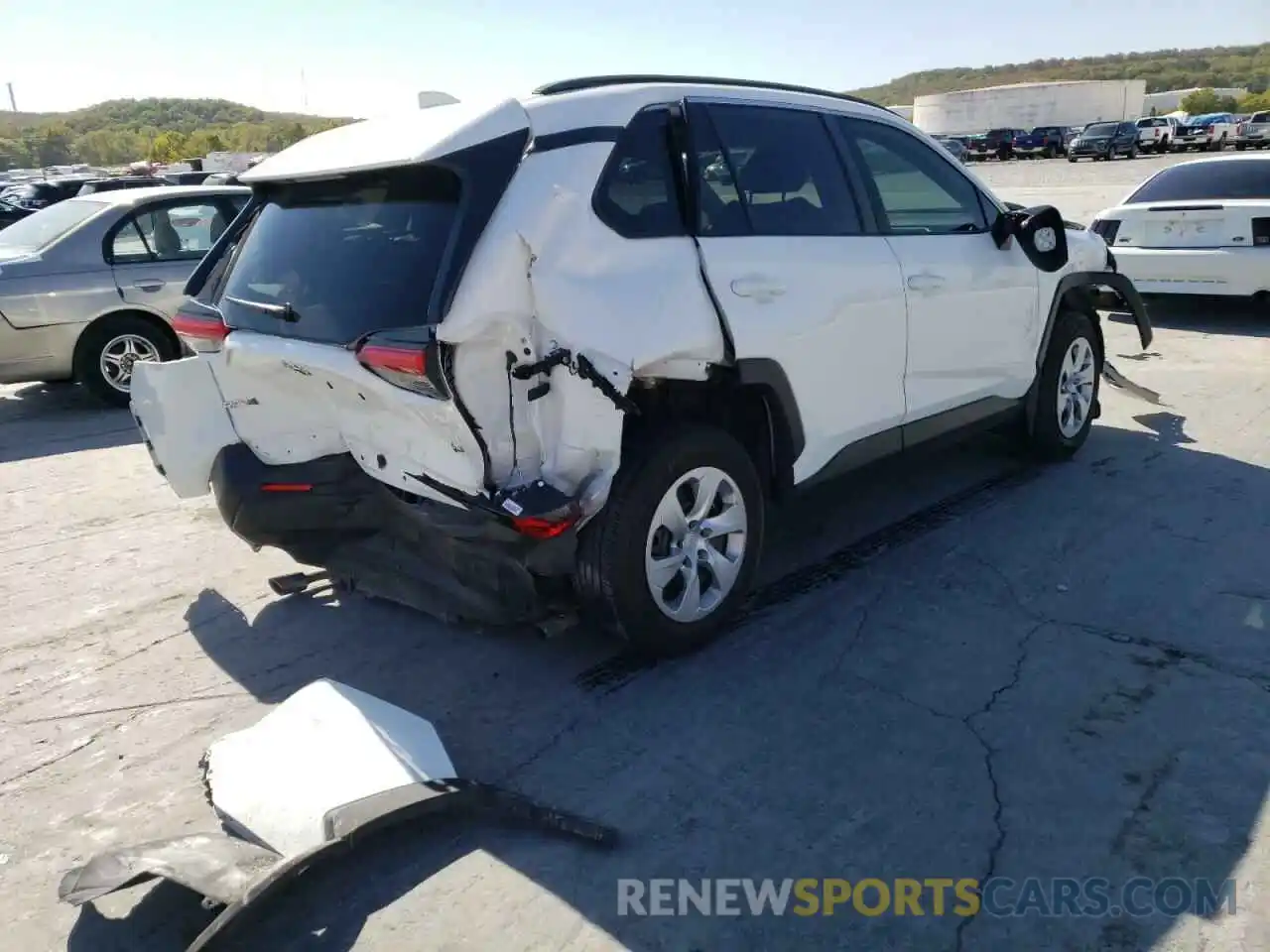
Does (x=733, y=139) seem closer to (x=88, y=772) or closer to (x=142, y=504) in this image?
(x=88, y=772)

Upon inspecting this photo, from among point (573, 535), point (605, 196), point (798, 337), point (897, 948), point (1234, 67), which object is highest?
point (1234, 67)

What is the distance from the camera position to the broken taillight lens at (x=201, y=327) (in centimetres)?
389

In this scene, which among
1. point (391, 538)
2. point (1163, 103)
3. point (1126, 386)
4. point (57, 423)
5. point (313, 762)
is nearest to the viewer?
point (313, 762)

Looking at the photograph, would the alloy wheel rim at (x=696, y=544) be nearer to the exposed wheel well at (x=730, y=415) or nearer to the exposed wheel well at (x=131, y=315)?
the exposed wheel well at (x=730, y=415)

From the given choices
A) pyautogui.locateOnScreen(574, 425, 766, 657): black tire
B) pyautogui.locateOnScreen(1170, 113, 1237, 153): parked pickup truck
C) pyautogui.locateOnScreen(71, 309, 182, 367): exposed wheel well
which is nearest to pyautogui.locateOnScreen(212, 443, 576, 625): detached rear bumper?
pyautogui.locateOnScreen(574, 425, 766, 657): black tire

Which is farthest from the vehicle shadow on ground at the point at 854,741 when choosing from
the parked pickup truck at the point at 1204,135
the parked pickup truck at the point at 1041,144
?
the parked pickup truck at the point at 1204,135

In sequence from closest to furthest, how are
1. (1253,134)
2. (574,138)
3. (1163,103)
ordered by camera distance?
(574,138)
(1253,134)
(1163,103)

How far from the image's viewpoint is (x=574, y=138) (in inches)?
135

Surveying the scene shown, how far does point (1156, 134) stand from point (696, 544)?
5342cm

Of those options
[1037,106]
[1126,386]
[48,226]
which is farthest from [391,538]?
[1037,106]

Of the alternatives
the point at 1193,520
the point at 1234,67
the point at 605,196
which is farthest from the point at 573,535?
the point at 1234,67

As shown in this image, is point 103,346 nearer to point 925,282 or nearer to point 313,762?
point 313,762

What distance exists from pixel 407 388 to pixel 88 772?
5.38 ft

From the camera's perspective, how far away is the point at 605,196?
136 inches
